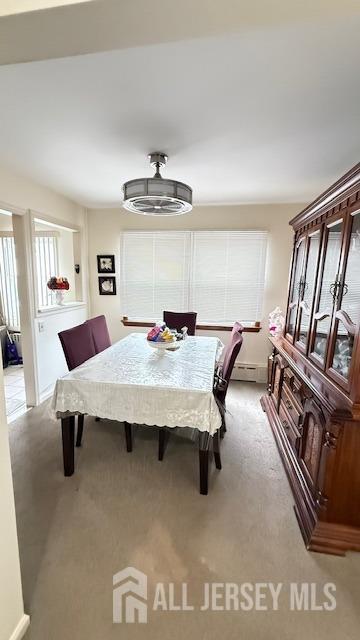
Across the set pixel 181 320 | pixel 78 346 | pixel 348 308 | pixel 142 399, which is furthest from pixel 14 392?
pixel 348 308

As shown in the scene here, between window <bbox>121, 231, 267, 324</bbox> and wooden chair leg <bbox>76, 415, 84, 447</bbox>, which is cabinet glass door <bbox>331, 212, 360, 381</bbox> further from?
window <bbox>121, 231, 267, 324</bbox>

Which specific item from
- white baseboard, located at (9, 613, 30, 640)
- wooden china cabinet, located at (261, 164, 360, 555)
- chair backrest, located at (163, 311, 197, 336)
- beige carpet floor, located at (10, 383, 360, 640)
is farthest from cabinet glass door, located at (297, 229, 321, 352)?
white baseboard, located at (9, 613, 30, 640)

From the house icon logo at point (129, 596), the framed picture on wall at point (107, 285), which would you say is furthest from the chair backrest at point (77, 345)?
the framed picture on wall at point (107, 285)

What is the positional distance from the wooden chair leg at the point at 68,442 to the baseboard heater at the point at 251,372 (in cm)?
256

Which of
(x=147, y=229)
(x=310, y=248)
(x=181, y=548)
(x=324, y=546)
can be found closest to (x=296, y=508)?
(x=324, y=546)

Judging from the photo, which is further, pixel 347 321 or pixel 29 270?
pixel 29 270

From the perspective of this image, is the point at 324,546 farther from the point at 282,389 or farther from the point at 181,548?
the point at 282,389

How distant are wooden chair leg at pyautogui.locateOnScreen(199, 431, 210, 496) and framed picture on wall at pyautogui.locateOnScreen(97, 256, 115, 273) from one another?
3.04m

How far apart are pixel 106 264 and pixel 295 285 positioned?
2.72m

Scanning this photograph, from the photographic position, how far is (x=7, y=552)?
1045 mm

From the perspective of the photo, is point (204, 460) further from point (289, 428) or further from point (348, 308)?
point (348, 308)

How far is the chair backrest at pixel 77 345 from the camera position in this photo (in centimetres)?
224

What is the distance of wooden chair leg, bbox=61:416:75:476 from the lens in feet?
6.32

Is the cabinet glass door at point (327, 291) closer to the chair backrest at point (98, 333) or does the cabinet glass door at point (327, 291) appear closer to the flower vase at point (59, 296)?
the chair backrest at point (98, 333)
